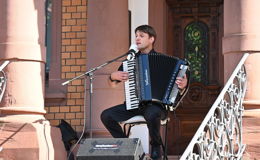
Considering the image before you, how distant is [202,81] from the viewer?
12.5 meters

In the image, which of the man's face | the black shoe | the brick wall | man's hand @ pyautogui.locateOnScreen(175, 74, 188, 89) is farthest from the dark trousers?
the brick wall

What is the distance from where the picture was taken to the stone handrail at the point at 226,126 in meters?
8.01

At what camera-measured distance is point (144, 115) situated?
9.03 metres

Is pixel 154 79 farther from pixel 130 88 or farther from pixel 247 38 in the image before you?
pixel 247 38

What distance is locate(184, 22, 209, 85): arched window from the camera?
1251 centimetres

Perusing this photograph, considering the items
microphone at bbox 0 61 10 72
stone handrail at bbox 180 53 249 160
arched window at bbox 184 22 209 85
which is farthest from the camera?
arched window at bbox 184 22 209 85

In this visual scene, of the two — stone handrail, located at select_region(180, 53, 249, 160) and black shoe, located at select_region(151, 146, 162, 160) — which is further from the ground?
stone handrail, located at select_region(180, 53, 249, 160)

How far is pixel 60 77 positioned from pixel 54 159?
2398mm

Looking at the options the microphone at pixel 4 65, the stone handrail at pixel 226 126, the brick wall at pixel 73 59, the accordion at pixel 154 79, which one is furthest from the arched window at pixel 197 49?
the microphone at pixel 4 65

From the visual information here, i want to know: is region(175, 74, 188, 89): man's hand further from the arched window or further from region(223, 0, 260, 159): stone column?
the arched window

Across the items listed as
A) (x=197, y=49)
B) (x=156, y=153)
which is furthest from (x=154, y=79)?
(x=197, y=49)

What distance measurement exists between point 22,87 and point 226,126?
2547 millimetres

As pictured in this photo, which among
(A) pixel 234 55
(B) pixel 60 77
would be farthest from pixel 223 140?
(B) pixel 60 77

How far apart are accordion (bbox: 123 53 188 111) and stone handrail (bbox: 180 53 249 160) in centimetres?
56
